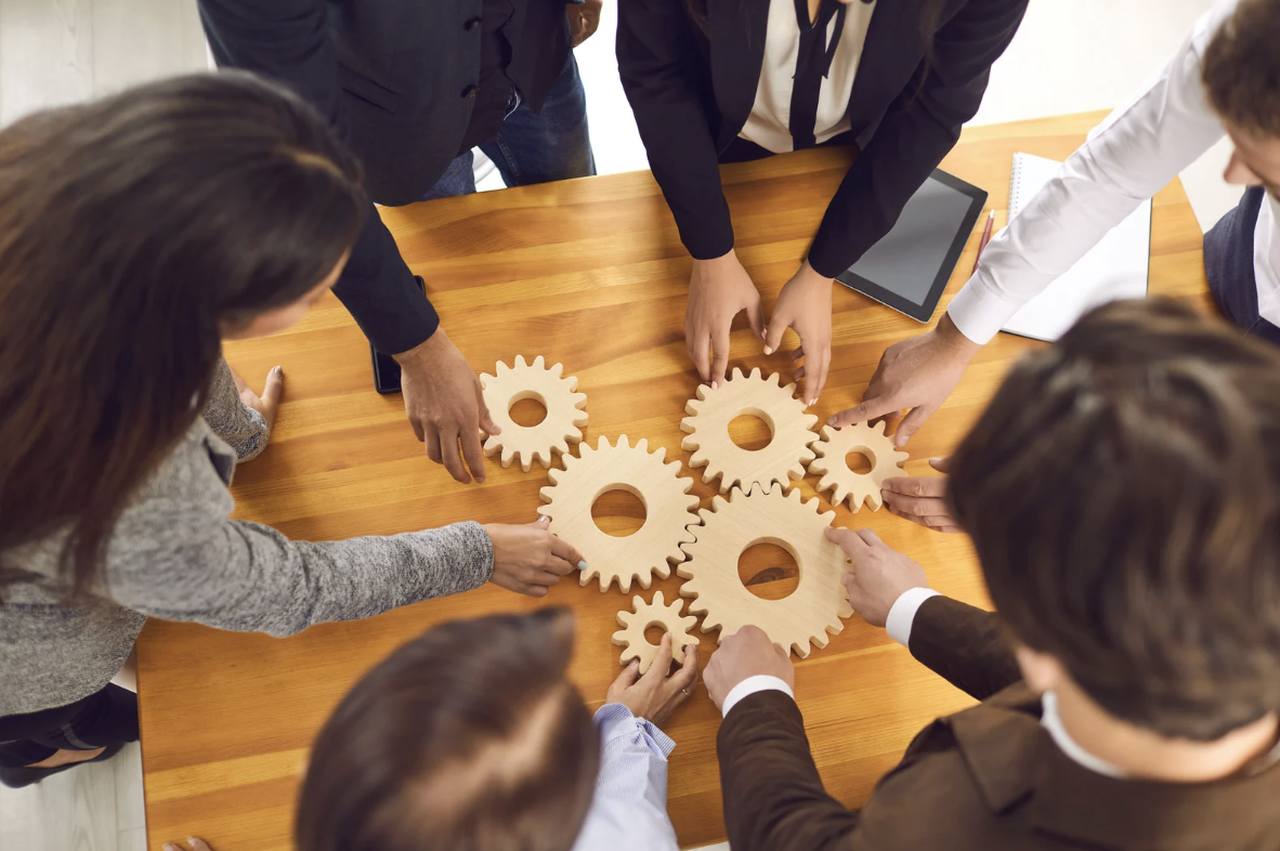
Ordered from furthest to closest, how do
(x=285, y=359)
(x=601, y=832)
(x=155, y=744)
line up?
(x=285, y=359), (x=155, y=744), (x=601, y=832)

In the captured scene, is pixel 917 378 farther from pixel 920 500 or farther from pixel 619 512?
pixel 619 512

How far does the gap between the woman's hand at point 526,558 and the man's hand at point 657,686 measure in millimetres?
160

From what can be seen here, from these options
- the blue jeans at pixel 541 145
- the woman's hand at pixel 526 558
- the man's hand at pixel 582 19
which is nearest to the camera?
the woman's hand at pixel 526 558

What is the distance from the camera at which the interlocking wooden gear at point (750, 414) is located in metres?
1.26

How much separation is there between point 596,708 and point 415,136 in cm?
85

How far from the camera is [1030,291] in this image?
124 cm

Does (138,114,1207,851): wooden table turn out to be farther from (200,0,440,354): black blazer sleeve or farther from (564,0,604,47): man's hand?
(564,0,604,47): man's hand

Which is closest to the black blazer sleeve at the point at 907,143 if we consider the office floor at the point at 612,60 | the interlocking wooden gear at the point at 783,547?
the interlocking wooden gear at the point at 783,547

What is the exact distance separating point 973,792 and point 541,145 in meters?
1.36

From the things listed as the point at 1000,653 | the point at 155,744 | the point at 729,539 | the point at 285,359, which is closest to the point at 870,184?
the point at 729,539

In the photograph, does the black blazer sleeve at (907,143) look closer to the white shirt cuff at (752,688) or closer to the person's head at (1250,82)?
the person's head at (1250,82)

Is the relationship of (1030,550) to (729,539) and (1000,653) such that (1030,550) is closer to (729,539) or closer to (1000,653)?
(1000,653)

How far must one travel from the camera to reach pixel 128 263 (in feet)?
2.31

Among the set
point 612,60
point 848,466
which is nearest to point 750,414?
point 848,466
